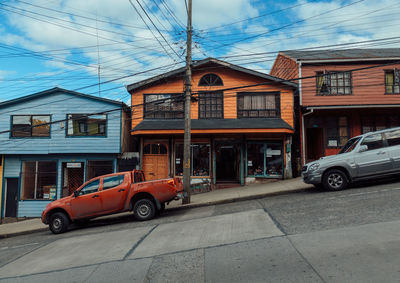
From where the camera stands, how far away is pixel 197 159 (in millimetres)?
15766

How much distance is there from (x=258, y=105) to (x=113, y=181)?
30.7 ft

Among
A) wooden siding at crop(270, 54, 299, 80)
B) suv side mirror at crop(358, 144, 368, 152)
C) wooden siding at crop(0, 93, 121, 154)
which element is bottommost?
suv side mirror at crop(358, 144, 368, 152)

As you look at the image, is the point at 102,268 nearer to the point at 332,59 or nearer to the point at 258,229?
the point at 258,229

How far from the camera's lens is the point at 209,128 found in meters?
14.3

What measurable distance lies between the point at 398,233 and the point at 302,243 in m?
1.86

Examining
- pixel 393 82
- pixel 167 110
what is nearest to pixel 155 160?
pixel 167 110

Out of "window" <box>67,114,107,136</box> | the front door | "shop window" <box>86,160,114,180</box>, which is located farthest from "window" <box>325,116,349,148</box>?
the front door

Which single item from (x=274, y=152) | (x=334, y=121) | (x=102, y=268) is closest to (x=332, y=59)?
(x=334, y=121)

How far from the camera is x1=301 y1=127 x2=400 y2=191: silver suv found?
986 centimetres

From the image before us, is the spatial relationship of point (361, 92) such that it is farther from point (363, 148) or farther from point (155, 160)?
point (155, 160)

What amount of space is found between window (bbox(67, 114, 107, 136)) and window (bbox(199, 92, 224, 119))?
558 centimetres

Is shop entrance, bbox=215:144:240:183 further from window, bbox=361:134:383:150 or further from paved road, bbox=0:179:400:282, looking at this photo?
window, bbox=361:134:383:150

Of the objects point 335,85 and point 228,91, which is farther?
point 335,85

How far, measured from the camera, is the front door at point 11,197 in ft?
51.6
